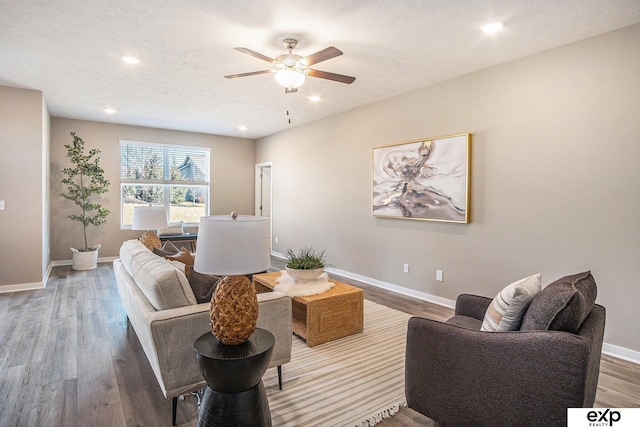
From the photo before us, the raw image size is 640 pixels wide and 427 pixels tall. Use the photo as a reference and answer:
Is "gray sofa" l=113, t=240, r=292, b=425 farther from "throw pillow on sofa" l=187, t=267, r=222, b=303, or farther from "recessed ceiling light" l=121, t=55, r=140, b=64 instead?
"recessed ceiling light" l=121, t=55, r=140, b=64

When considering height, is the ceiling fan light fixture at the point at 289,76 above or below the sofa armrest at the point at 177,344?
above

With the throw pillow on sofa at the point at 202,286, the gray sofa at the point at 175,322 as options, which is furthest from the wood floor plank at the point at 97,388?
the throw pillow on sofa at the point at 202,286

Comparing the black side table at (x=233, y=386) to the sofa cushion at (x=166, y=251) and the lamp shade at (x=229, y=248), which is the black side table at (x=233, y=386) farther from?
the sofa cushion at (x=166, y=251)

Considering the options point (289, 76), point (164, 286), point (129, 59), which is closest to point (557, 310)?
point (164, 286)

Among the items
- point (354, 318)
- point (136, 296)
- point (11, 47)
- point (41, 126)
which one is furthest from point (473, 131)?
point (41, 126)

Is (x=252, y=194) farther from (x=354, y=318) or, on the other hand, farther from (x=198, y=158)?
(x=354, y=318)

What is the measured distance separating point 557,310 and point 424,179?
109 inches

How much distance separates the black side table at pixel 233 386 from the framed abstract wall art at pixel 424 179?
2.95 meters

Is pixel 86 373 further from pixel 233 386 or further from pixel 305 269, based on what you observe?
pixel 305 269

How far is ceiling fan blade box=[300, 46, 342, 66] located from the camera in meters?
2.57

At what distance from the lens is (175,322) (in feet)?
6.07

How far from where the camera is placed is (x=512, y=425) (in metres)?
1.53

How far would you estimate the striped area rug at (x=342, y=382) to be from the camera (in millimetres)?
2002

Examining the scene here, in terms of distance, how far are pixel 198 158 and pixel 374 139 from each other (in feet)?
14.0
